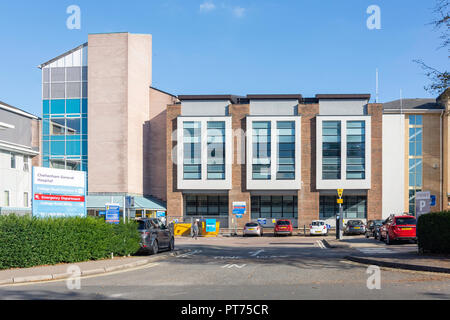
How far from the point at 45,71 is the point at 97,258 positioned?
46879 millimetres

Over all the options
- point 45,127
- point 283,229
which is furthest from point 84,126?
point 283,229

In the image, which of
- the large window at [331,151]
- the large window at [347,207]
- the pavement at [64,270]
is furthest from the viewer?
the large window at [347,207]

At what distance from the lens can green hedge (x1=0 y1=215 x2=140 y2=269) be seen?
52.6 ft

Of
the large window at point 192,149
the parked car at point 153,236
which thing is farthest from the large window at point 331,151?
the parked car at point 153,236

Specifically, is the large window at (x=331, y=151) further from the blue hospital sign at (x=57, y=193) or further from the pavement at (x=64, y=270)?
the pavement at (x=64, y=270)

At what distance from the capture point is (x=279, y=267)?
1706cm

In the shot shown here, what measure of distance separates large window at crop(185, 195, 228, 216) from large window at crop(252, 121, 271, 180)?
21.8 feet

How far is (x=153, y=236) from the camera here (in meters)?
22.3

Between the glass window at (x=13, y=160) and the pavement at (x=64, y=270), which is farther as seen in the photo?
the glass window at (x=13, y=160)

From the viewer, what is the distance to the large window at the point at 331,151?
196 feet

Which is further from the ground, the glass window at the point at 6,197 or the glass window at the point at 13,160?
the glass window at the point at 13,160

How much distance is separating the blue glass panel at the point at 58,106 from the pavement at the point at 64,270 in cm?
4461

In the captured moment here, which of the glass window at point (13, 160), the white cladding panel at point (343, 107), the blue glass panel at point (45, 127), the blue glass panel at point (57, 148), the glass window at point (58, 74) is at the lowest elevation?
the glass window at point (13, 160)

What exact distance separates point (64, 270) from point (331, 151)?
1879 inches
